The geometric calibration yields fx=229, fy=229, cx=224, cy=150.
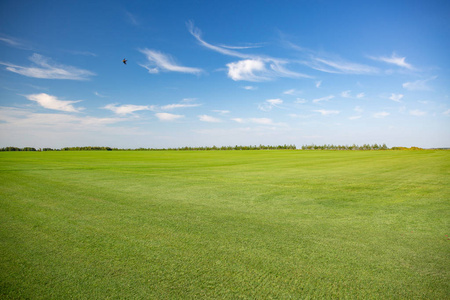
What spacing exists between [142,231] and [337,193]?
6825mm

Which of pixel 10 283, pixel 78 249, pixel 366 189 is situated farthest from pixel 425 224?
pixel 10 283

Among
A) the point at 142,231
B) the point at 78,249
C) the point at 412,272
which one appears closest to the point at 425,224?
the point at 412,272

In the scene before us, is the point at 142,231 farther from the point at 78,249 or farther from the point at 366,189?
the point at 366,189

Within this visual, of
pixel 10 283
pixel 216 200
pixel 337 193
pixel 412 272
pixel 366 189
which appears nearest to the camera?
pixel 10 283

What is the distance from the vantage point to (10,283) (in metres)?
2.75

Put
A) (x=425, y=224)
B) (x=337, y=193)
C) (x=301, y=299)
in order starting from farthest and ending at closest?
(x=337, y=193) → (x=425, y=224) → (x=301, y=299)

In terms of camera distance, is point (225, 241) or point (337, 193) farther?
point (337, 193)

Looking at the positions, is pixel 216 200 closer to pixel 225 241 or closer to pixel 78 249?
pixel 225 241

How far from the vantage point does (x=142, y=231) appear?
437 centimetres

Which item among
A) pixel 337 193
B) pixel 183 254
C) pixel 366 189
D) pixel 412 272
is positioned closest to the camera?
pixel 412 272

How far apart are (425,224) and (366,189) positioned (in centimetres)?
420

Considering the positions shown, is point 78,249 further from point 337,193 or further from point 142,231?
point 337,193

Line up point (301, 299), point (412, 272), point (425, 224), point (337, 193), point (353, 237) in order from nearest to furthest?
point (301, 299) → point (412, 272) → point (353, 237) → point (425, 224) → point (337, 193)

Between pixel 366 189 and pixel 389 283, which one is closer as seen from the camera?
pixel 389 283
